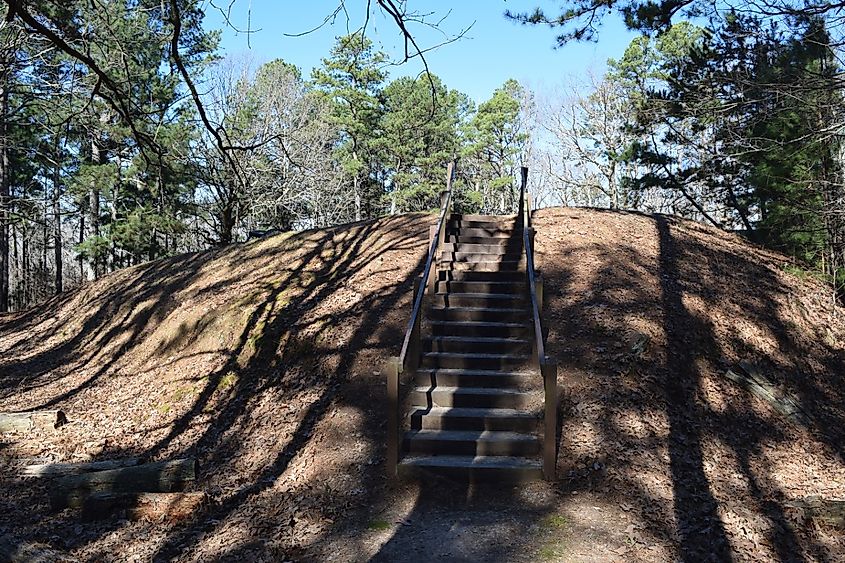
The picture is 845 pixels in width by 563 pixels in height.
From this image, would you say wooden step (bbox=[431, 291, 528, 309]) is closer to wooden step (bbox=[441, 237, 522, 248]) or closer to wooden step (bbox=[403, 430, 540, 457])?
wooden step (bbox=[441, 237, 522, 248])

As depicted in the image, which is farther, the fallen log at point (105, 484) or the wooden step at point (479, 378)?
the wooden step at point (479, 378)

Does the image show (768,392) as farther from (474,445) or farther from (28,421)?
(28,421)

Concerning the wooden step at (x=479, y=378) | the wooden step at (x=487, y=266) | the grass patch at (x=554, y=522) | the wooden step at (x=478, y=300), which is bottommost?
the grass patch at (x=554, y=522)

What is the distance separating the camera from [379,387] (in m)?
8.10

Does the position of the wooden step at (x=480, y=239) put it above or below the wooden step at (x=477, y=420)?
above

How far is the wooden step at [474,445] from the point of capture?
655 centimetres

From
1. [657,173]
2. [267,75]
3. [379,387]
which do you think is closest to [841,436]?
[379,387]

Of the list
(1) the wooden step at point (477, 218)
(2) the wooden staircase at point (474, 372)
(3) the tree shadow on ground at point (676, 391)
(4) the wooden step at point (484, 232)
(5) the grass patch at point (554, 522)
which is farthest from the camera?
(1) the wooden step at point (477, 218)

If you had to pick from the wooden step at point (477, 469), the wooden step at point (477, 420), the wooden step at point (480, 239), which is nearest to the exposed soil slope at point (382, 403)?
the wooden step at point (477, 469)

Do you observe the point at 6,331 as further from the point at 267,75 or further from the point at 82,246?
the point at 267,75

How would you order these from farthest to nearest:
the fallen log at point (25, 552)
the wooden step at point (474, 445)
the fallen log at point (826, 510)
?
the wooden step at point (474, 445) → the fallen log at point (826, 510) → the fallen log at point (25, 552)

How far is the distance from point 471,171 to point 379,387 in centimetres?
3365

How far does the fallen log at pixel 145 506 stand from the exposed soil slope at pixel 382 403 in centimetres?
11

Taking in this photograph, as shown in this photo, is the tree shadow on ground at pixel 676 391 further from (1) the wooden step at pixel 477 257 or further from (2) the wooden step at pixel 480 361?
(1) the wooden step at pixel 477 257
